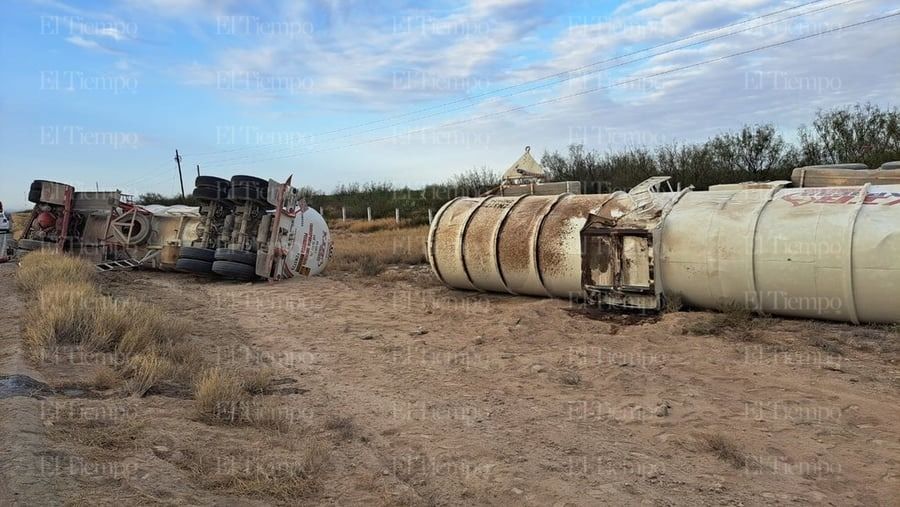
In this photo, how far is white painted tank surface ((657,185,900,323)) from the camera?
7.13 meters

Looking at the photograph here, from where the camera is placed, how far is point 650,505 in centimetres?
361

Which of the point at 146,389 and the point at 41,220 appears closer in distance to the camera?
the point at 146,389

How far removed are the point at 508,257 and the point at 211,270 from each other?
6.50 metres

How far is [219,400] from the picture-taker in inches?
192

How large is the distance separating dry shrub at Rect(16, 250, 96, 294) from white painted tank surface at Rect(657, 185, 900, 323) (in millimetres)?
9338

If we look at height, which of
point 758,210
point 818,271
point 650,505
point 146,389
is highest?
point 758,210

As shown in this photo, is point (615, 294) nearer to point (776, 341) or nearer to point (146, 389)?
point (776, 341)

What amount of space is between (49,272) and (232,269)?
10.2ft

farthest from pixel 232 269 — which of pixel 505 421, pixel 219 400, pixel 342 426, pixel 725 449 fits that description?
pixel 725 449

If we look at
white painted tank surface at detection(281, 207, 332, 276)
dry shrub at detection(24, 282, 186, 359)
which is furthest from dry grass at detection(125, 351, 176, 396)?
white painted tank surface at detection(281, 207, 332, 276)

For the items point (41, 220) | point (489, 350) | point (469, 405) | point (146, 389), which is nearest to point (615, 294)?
point (489, 350)

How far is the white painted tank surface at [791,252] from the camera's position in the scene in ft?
23.4

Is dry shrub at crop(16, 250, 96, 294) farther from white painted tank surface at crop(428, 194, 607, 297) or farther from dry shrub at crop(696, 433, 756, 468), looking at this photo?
dry shrub at crop(696, 433, 756, 468)

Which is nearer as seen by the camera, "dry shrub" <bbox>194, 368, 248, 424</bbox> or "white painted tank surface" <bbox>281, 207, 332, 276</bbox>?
"dry shrub" <bbox>194, 368, 248, 424</bbox>
